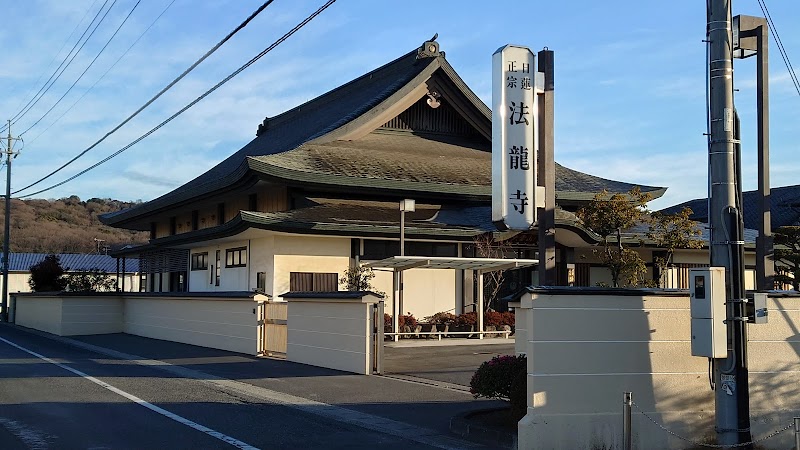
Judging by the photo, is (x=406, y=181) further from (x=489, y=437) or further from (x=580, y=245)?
(x=489, y=437)

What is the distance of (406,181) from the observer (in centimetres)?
2850

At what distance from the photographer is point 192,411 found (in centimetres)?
1259

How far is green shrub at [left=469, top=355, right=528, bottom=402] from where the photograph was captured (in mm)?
10961

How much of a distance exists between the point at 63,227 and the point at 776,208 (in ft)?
321

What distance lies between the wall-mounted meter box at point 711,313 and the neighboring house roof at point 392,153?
18.9 m

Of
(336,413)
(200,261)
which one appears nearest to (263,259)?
(200,261)

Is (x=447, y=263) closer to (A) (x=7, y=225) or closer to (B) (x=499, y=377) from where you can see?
(B) (x=499, y=377)

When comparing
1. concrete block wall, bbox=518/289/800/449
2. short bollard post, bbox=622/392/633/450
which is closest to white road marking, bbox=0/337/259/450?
concrete block wall, bbox=518/289/800/449

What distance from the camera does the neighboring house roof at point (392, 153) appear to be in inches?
1104

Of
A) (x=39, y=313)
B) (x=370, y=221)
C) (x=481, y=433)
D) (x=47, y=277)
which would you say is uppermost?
(x=370, y=221)

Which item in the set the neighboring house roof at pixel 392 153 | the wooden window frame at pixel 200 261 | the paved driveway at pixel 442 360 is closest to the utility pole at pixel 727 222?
the paved driveway at pixel 442 360

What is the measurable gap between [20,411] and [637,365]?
28.9 feet

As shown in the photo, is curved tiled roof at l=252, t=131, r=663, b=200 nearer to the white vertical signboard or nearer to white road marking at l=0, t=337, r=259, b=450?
white road marking at l=0, t=337, r=259, b=450

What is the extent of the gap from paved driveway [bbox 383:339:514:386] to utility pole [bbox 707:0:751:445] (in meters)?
7.36
